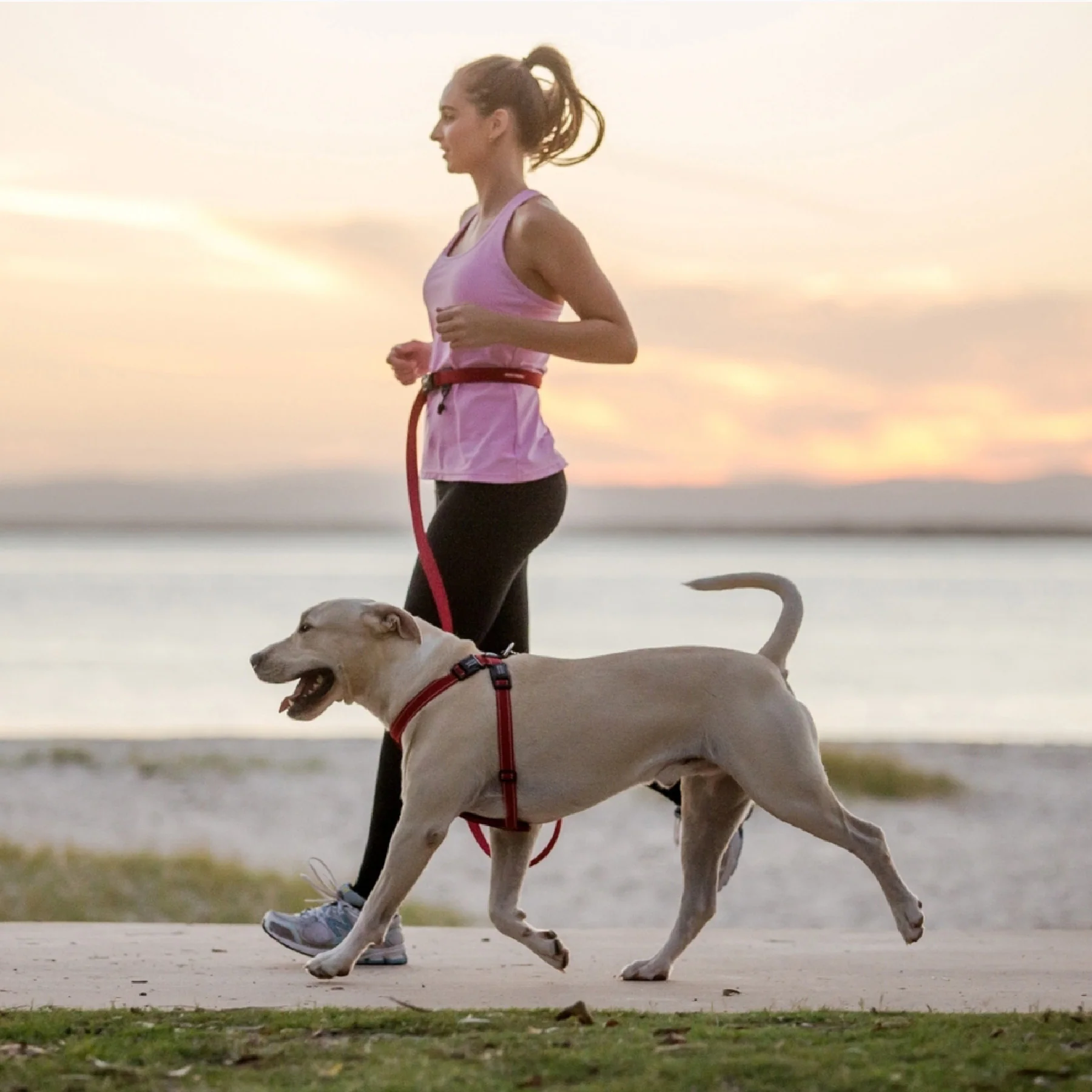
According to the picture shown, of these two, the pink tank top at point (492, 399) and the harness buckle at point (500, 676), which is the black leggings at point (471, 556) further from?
the harness buckle at point (500, 676)

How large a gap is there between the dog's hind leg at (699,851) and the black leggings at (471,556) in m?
0.86

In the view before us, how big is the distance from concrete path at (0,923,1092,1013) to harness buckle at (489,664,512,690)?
886 mm

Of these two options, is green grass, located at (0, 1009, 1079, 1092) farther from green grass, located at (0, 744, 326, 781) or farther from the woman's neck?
green grass, located at (0, 744, 326, 781)

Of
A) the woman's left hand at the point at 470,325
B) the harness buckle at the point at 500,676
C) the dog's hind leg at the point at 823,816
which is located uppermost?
the woman's left hand at the point at 470,325

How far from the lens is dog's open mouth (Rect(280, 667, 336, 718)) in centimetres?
493

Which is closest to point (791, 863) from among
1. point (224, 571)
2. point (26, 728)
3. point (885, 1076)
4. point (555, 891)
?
point (555, 891)

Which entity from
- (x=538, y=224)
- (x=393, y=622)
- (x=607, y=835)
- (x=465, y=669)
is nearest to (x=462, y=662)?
(x=465, y=669)

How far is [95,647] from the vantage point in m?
37.2

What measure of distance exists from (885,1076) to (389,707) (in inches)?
78.7

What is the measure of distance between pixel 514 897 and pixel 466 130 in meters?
2.42

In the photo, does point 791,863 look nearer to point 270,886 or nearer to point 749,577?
point 270,886

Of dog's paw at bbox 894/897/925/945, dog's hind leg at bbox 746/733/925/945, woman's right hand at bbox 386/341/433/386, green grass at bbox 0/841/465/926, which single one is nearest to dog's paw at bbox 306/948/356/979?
dog's hind leg at bbox 746/733/925/945

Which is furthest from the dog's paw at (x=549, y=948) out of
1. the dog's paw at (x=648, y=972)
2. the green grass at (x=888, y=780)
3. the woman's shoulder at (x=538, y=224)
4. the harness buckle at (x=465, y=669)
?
the green grass at (x=888, y=780)

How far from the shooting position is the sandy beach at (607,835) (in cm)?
1164
